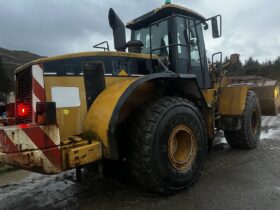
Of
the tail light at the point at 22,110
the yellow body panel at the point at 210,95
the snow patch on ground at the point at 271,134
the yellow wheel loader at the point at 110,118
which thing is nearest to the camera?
the yellow wheel loader at the point at 110,118

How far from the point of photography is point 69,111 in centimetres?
399

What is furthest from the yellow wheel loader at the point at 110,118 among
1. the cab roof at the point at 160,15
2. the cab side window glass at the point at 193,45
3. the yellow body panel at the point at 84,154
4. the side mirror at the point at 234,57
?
the side mirror at the point at 234,57

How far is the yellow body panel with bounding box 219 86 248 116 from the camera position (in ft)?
21.5

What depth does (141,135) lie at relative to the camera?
401cm

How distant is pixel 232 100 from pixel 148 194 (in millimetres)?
3164

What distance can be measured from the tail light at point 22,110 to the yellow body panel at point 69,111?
0.44 m

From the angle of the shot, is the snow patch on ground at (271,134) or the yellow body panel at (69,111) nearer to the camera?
the yellow body panel at (69,111)

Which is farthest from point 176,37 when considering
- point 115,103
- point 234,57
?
point 115,103

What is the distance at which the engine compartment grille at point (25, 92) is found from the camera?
13.1ft

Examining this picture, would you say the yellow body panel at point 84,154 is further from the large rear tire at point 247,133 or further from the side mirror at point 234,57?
the side mirror at point 234,57

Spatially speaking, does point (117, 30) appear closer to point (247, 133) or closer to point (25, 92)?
point (25, 92)

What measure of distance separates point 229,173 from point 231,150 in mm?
1802

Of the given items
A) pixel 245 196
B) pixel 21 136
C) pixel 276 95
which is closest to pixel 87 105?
pixel 21 136

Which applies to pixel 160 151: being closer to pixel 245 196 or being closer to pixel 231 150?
pixel 245 196
